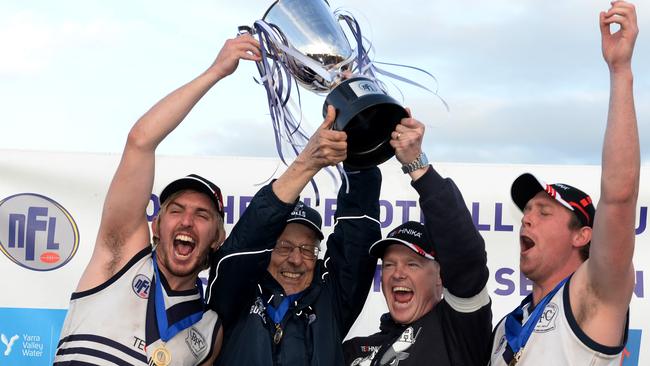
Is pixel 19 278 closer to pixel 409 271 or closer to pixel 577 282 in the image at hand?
pixel 409 271

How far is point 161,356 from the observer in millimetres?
3008

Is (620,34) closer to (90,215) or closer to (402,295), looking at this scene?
(402,295)

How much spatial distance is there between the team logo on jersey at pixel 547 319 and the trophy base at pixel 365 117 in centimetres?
78

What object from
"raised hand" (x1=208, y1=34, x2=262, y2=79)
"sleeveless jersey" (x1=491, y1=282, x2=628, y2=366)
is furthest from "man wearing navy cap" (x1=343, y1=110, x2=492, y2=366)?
"raised hand" (x1=208, y1=34, x2=262, y2=79)

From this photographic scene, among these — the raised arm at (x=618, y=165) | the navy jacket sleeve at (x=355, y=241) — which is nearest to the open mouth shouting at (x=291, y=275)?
the navy jacket sleeve at (x=355, y=241)

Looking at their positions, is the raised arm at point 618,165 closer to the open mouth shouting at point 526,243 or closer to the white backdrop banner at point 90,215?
the open mouth shouting at point 526,243

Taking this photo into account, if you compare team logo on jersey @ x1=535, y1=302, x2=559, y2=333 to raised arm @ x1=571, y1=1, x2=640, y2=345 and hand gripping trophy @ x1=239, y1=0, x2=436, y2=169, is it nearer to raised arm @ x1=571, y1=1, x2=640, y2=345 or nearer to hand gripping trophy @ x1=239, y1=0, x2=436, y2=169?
raised arm @ x1=571, y1=1, x2=640, y2=345

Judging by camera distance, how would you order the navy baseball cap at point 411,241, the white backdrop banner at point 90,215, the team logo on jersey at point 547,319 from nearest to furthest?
the team logo on jersey at point 547,319 → the navy baseball cap at point 411,241 → the white backdrop banner at point 90,215

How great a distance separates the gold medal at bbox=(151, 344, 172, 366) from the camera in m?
2.99

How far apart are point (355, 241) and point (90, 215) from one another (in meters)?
1.69

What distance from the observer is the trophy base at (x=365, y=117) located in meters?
2.80

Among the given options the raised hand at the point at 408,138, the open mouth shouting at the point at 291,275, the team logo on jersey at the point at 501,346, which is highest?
the raised hand at the point at 408,138

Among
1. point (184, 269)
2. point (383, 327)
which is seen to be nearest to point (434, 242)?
point (383, 327)

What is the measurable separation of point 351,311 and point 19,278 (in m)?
1.94
